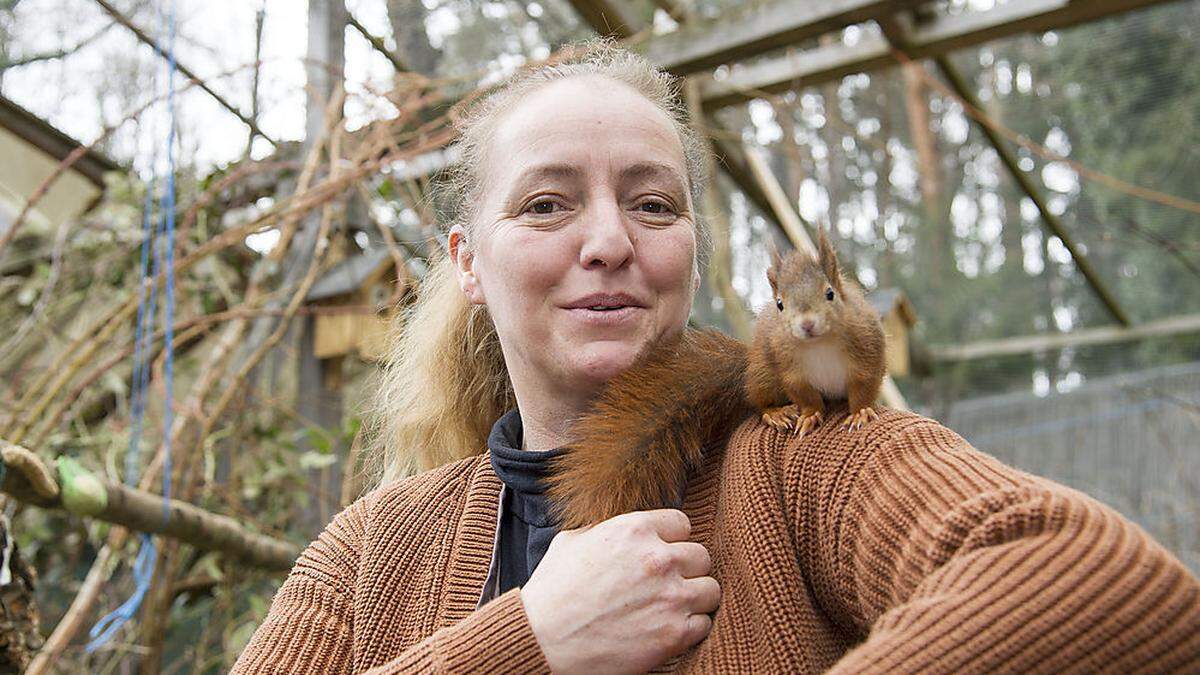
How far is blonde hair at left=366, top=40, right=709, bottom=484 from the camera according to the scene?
4.13 ft

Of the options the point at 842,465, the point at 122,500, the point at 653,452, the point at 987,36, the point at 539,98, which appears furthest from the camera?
the point at 987,36

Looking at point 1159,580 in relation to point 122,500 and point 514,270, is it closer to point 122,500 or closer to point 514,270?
point 514,270

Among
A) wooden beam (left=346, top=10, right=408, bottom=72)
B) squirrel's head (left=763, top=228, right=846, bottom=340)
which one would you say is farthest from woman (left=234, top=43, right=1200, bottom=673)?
wooden beam (left=346, top=10, right=408, bottom=72)

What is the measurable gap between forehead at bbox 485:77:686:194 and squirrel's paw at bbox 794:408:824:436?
295 mm

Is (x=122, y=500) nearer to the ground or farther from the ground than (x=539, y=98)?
nearer to the ground

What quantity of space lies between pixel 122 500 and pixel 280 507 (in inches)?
41.1

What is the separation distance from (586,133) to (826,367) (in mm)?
352

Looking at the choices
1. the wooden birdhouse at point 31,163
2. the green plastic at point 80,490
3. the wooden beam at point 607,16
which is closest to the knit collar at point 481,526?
the green plastic at point 80,490

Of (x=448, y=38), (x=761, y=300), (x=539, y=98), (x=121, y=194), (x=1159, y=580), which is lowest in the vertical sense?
(x=1159, y=580)

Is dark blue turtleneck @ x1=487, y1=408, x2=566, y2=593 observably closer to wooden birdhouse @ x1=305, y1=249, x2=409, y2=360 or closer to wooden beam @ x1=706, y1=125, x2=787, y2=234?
wooden birdhouse @ x1=305, y1=249, x2=409, y2=360

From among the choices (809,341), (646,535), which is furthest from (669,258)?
(646,535)

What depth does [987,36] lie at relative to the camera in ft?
9.15

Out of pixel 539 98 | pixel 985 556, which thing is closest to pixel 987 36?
pixel 539 98

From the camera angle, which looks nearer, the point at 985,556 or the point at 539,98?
the point at 985,556
